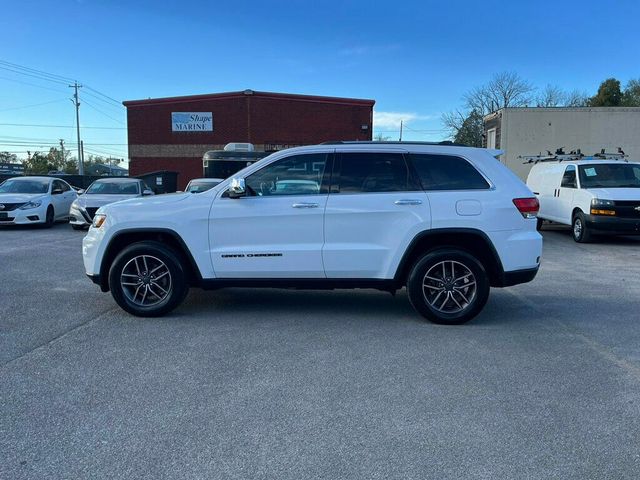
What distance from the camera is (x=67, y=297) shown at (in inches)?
261

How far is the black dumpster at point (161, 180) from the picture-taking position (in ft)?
88.4

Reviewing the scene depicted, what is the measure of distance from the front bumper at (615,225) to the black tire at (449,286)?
7489 millimetres

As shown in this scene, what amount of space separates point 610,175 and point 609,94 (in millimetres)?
42711

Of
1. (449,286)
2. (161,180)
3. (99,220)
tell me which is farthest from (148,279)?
(161,180)

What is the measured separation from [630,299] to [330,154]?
4.47 metres

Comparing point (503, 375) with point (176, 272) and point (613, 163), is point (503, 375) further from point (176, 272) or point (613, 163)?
point (613, 163)

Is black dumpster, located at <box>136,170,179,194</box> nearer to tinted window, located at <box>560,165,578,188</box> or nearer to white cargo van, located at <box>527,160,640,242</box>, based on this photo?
white cargo van, located at <box>527,160,640,242</box>

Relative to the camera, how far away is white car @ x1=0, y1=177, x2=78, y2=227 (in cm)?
1402

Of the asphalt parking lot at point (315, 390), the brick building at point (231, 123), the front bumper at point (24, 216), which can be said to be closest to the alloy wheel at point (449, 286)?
the asphalt parking lot at point (315, 390)

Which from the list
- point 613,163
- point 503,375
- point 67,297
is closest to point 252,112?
point 613,163

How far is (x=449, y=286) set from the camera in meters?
5.53

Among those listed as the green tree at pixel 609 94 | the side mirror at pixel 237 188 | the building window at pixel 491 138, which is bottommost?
the side mirror at pixel 237 188

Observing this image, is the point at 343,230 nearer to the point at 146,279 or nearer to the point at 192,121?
the point at 146,279

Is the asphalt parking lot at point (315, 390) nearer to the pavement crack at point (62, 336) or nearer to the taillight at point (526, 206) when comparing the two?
the pavement crack at point (62, 336)
